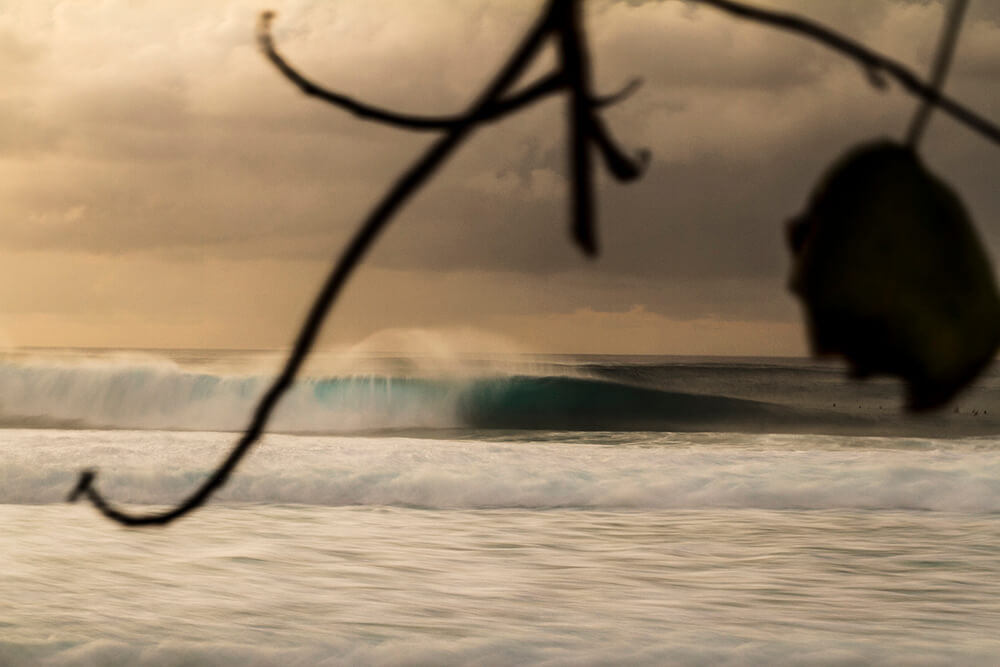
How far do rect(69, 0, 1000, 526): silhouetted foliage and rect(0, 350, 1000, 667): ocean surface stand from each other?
155 cm

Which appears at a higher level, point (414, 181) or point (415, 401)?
point (414, 181)

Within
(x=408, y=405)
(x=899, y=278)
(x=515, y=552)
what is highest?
(x=899, y=278)

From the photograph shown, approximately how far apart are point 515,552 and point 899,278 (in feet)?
16.0

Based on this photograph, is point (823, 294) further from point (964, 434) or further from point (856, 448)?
point (964, 434)

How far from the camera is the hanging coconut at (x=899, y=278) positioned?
0.45 ft

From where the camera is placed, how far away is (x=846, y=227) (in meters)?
0.14

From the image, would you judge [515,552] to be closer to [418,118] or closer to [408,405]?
[418,118]

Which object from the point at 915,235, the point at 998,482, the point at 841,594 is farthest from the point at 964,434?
the point at 915,235

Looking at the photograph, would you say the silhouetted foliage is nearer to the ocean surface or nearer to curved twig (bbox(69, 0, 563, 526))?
curved twig (bbox(69, 0, 563, 526))

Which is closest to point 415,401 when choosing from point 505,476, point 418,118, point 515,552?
point 505,476

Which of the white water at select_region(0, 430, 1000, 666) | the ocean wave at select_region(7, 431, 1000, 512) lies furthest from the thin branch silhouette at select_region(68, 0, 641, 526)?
the ocean wave at select_region(7, 431, 1000, 512)

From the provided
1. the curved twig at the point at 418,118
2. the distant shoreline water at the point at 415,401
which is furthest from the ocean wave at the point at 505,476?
the curved twig at the point at 418,118

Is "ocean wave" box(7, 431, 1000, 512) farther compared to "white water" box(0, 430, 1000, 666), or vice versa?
"ocean wave" box(7, 431, 1000, 512)

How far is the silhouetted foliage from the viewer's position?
14 centimetres
